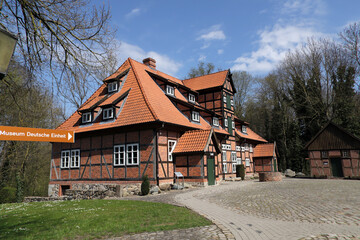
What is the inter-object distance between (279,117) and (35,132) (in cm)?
4003

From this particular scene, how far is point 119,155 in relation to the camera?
18406mm

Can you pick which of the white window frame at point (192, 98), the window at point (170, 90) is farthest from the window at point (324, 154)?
the window at point (170, 90)

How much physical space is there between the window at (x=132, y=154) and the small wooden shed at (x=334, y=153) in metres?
20.8

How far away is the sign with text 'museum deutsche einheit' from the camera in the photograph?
3550mm

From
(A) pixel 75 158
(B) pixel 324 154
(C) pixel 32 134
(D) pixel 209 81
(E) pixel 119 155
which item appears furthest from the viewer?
(D) pixel 209 81

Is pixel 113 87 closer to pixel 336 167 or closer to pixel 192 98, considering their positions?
pixel 192 98

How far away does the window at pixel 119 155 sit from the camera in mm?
18234

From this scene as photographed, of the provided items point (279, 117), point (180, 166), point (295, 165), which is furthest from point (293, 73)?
point (180, 166)

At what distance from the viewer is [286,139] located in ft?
126

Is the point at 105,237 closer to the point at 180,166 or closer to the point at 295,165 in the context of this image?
the point at 180,166

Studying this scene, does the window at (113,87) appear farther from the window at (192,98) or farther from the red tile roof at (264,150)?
the red tile roof at (264,150)

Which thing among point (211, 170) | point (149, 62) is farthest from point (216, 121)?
point (149, 62)

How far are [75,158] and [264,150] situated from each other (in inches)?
960

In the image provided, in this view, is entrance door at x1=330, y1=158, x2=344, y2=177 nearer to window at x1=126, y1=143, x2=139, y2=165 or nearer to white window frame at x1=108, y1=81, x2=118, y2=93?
window at x1=126, y1=143, x2=139, y2=165
